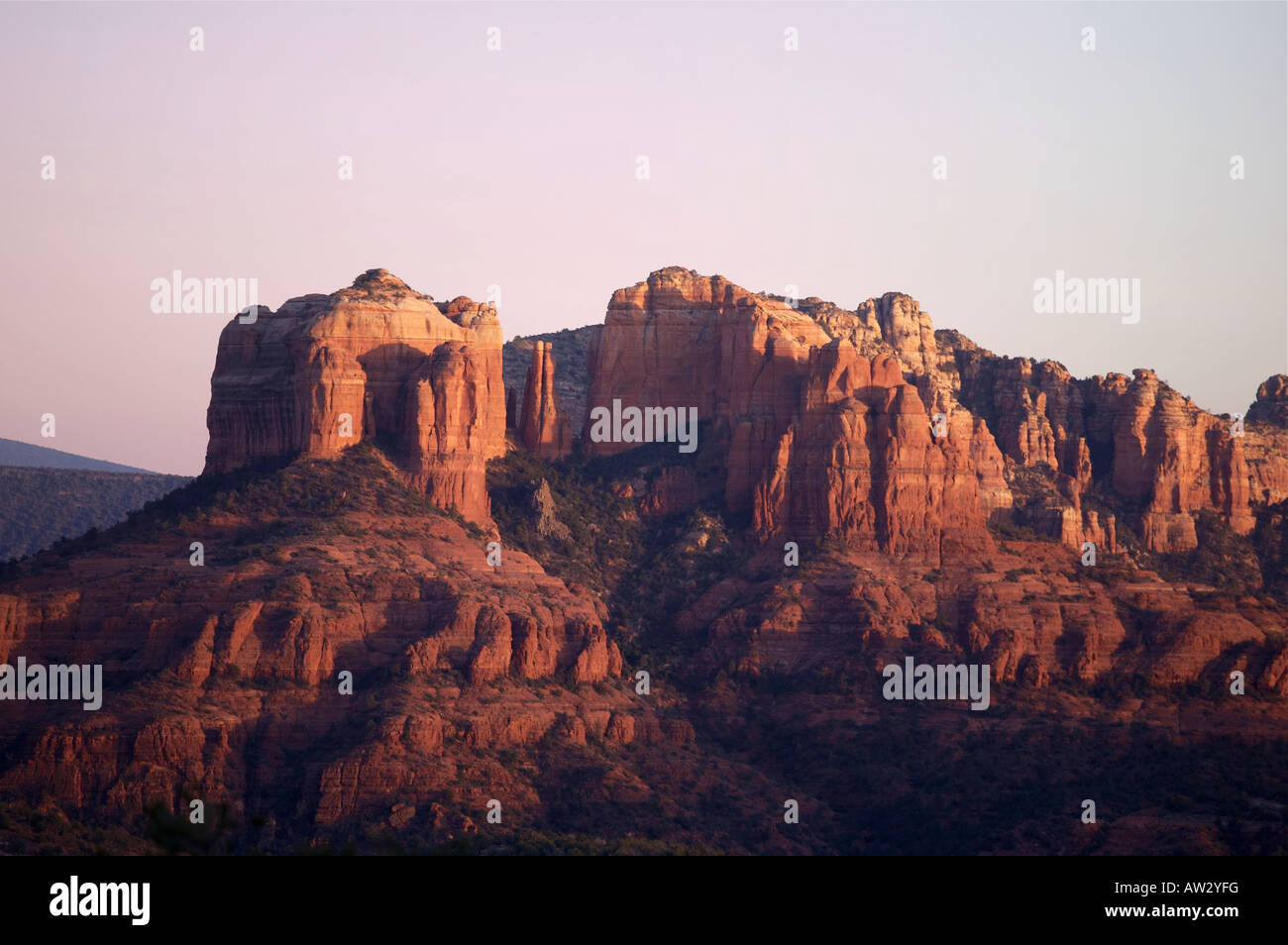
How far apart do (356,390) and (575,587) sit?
1683cm

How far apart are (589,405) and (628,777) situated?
45272 mm

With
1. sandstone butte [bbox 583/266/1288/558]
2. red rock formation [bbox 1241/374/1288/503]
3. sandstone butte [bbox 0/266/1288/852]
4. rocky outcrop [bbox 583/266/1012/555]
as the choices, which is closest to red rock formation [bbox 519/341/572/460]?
sandstone butte [bbox 0/266/1288/852]

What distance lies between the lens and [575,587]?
132875mm

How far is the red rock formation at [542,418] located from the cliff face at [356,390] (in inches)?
464

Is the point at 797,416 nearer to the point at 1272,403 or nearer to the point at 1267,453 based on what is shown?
the point at 1267,453

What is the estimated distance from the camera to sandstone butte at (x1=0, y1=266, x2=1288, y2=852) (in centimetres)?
10850

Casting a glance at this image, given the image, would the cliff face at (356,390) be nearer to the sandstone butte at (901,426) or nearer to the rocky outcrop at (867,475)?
the sandstone butte at (901,426)

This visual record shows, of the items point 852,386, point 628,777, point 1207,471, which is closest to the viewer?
point 628,777

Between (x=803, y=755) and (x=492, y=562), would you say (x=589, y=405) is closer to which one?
(x=492, y=562)

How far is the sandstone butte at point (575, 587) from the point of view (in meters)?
108

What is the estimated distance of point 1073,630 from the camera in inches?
5118

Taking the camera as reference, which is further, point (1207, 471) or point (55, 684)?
point (1207, 471)

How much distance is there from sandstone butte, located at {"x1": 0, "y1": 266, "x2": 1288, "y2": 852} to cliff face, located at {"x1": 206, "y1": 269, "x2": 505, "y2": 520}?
18 cm
